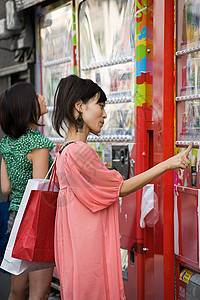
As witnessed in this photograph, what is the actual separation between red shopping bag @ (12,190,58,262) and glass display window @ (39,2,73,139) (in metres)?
1.74

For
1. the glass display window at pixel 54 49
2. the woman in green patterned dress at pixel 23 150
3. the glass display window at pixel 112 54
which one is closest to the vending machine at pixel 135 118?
the glass display window at pixel 112 54

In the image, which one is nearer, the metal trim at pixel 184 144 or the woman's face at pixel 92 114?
the woman's face at pixel 92 114

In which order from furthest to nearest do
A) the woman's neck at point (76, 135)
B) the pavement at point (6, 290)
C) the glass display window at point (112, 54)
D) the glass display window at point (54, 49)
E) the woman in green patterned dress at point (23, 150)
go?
the pavement at point (6, 290) → the glass display window at point (54, 49) → the glass display window at point (112, 54) → the woman in green patterned dress at point (23, 150) → the woman's neck at point (76, 135)

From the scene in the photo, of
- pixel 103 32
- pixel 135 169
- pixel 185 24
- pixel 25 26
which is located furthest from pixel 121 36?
pixel 25 26

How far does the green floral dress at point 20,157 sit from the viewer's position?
2.35 m

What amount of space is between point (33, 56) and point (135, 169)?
177cm

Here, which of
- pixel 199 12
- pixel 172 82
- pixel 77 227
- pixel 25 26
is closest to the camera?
pixel 77 227

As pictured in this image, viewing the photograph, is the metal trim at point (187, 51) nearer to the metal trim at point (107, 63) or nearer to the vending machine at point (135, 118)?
the vending machine at point (135, 118)

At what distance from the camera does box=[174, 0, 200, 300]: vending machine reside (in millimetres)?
2385

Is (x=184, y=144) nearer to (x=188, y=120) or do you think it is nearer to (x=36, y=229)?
(x=188, y=120)

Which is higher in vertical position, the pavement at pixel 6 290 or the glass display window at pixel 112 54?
the glass display window at pixel 112 54

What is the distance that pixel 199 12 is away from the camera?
2340 millimetres

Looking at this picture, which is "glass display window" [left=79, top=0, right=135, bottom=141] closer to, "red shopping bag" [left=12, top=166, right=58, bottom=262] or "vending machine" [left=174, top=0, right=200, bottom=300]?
"vending machine" [left=174, top=0, right=200, bottom=300]

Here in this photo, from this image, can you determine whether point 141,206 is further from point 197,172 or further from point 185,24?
point 185,24
